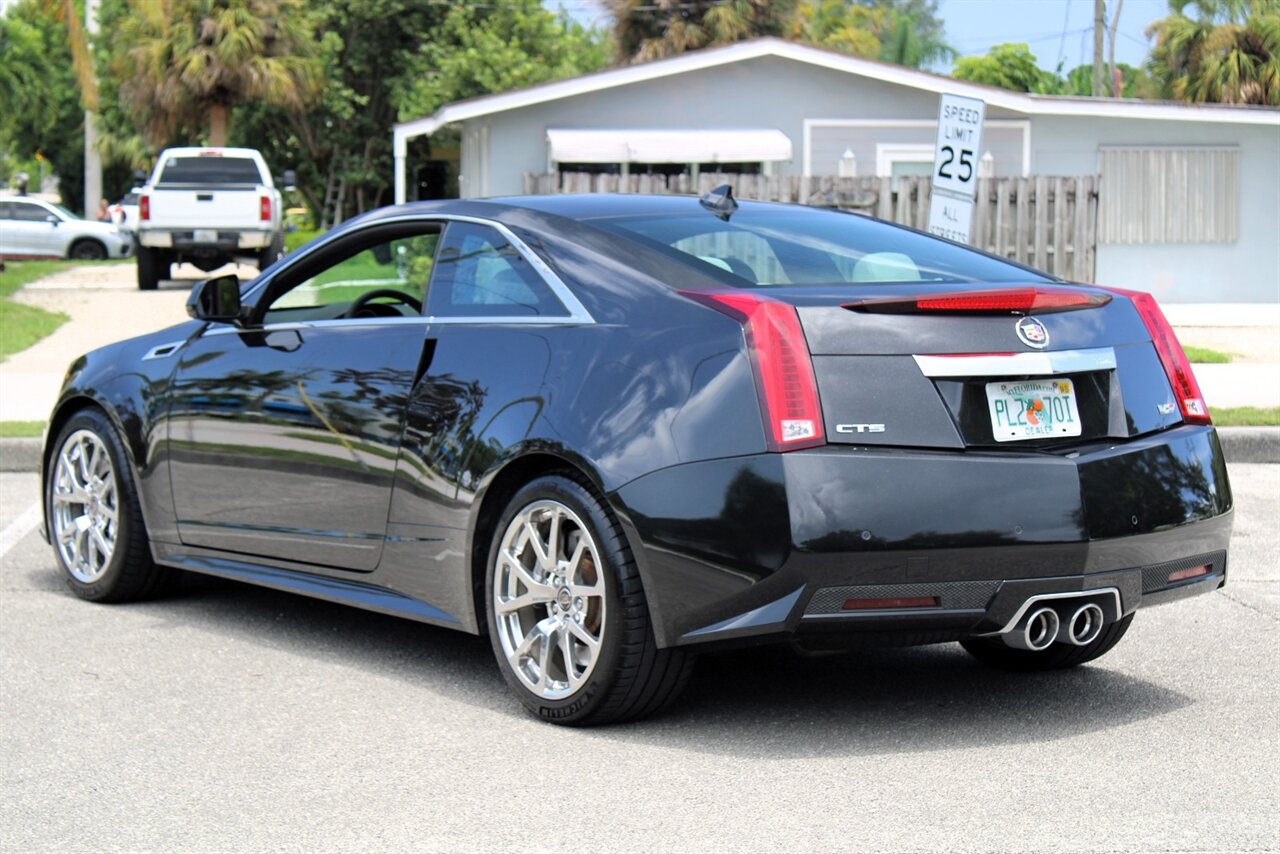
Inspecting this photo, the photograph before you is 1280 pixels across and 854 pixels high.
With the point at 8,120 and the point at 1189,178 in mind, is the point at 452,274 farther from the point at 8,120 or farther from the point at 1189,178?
the point at 8,120

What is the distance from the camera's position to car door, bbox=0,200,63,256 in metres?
38.4

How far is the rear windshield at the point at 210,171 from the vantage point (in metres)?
28.2

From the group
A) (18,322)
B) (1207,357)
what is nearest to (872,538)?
(1207,357)

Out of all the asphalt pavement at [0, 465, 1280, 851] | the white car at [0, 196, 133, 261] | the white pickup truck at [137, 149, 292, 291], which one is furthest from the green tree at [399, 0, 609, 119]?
the asphalt pavement at [0, 465, 1280, 851]

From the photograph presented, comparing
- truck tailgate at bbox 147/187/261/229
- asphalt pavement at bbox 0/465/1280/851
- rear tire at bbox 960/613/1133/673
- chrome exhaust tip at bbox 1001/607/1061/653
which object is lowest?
asphalt pavement at bbox 0/465/1280/851

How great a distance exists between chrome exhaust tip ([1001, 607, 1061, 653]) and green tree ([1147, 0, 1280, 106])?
38368 mm

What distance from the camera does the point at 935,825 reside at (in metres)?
4.22

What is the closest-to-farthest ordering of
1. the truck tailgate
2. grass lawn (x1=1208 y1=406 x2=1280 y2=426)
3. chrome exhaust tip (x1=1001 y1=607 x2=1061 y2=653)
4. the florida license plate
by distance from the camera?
1. the florida license plate
2. chrome exhaust tip (x1=1001 y1=607 x2=1061 y2=653)
3. grass lawn (x1=1208 y1=406 x2=1280 y2=426)
4. the truck tailgate

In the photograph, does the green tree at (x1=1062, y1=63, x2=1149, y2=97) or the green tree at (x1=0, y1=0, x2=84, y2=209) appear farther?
the green tree at (x1=1062, y1=63, x2=1149, y2=97)

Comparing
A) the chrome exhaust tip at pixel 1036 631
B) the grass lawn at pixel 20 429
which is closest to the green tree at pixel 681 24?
the grass lawn at pixel 20 429

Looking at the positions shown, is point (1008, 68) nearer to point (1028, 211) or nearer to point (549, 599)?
point (1028, 211)

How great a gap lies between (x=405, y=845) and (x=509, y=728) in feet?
3.55

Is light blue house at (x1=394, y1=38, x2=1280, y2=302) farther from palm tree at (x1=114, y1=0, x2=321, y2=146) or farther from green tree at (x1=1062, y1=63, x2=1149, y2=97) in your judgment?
green tree at (x1=1062, y1=63, x2=1149, y2=97)

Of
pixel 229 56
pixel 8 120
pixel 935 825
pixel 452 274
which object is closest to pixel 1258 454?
pixel 452 274
